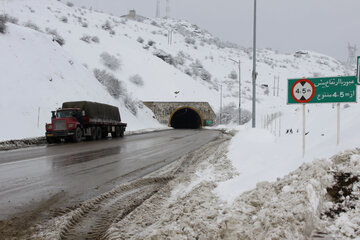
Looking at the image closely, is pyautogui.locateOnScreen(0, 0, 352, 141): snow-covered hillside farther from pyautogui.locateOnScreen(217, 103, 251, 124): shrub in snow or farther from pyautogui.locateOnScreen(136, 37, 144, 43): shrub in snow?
pyautogui.locateOnScreen(136, 37, 144, 43): shrub in snow

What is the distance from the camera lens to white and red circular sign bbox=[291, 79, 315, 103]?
27.7 ft

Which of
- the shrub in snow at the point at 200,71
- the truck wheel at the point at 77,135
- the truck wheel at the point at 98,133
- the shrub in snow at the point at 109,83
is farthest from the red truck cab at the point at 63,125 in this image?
the shrub in snow at the point at 200,71

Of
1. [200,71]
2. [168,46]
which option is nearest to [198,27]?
[168,46]

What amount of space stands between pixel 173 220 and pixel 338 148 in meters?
3.52

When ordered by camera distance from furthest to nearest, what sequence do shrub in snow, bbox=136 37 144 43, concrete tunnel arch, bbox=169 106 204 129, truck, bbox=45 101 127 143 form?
shrub in snow, bbox=136 37 144 43, concrete tunnel arch, bbox=169 106 204 129, truck, bbox=45 101 127 143

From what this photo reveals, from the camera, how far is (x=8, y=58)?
29.9 metres

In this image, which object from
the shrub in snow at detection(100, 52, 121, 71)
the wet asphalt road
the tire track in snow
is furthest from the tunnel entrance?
the tire track in snow

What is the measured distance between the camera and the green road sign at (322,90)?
7953 mm

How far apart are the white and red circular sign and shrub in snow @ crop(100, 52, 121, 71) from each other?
168 feet

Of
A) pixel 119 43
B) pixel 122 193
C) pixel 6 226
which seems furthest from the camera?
pixel 119 43

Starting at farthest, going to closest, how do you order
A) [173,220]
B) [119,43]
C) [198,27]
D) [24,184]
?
[198,27] → [119,43] → [24,184] → [173,220]

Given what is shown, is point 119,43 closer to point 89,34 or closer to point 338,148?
point 89,34

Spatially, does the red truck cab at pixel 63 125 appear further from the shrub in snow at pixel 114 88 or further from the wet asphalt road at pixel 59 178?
the shrub in snow at pixel 114 88

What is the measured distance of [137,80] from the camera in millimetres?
61062
